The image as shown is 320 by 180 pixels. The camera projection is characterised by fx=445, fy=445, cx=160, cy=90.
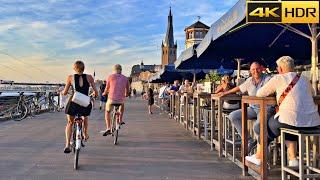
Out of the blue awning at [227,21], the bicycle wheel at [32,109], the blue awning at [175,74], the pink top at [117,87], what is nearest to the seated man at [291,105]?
the blue awning at [227,21]

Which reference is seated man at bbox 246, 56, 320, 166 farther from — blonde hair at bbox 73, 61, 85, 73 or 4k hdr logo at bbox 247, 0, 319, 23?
blonde hair at bbox 73, 61, 85, 73

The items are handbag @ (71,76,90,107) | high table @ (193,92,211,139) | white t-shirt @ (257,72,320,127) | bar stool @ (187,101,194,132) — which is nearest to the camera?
white t-shirt @ (257,72,320,127)

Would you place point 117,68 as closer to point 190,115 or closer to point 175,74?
point 190,115

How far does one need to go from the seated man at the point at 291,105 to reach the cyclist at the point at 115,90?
5242mm

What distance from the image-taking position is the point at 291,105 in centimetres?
487

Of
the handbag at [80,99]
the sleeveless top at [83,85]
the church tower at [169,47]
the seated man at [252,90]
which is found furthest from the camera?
the church tower at [169,47]

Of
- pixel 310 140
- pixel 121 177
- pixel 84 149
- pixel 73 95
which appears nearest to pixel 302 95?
pixel 310 140

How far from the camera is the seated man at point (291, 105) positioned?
479 centimetres

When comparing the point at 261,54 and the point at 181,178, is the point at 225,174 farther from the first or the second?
the point at 261,54

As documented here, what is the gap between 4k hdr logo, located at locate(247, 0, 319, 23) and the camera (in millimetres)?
6285

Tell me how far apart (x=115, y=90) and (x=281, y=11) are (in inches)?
178

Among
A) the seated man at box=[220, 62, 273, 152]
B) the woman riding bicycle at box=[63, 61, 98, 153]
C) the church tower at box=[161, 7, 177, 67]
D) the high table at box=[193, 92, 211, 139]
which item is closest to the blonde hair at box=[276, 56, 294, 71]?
the seated man at box=[220, 62, 273, 152]

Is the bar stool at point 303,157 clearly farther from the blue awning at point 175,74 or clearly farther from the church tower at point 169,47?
the church tower at point 169,47

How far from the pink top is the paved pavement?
98 cm
